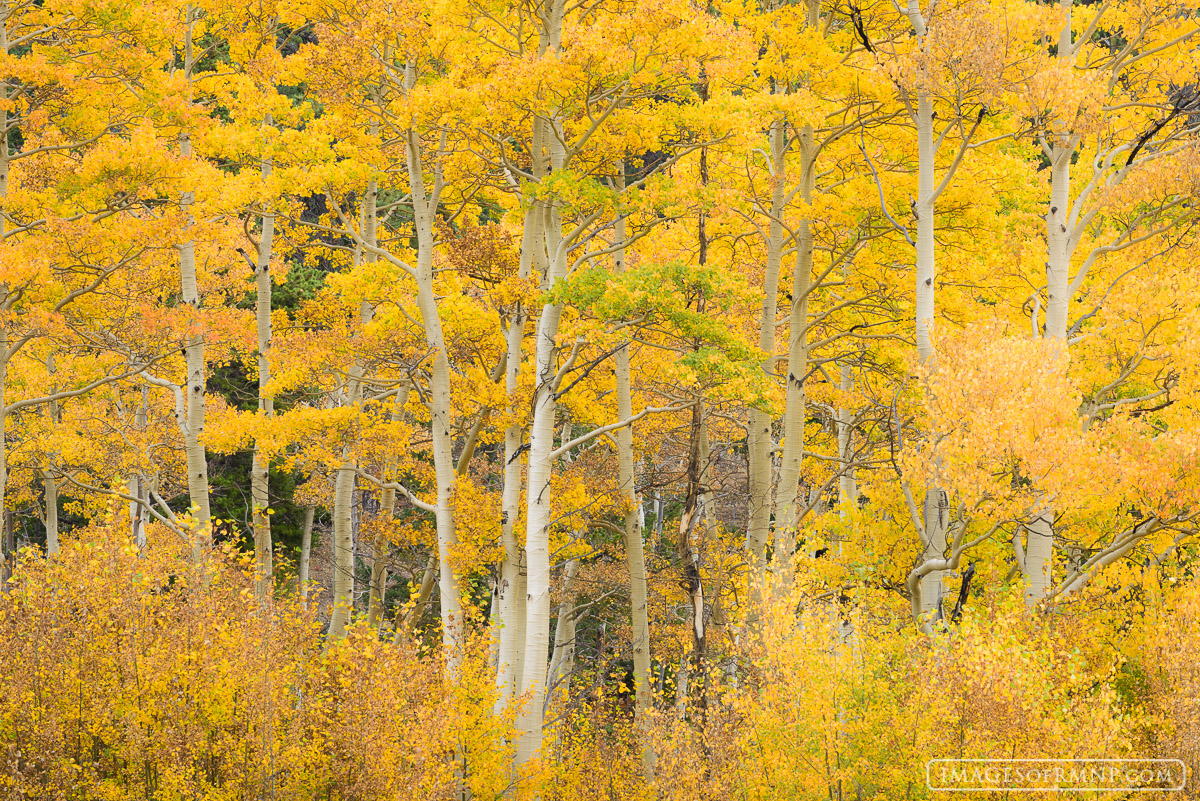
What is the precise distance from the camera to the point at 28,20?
12.5 meters

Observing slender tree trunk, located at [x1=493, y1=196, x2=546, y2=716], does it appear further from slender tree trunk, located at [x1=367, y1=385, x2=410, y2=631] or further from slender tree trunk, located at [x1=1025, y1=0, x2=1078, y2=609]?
slender tree trunk, located at [x1=1025, y1=0, x2=1078, y2=609]

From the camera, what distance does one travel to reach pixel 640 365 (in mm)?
14711

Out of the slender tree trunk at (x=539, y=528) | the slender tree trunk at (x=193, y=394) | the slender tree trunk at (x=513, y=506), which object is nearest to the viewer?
the slender tree trunk at (x=539, y=528)

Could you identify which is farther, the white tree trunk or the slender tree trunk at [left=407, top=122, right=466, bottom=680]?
the white tree trunk

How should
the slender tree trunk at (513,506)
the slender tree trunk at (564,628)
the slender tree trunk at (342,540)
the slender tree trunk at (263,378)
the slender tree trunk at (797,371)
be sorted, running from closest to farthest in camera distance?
1. the slender tree trunk at (513,506)
2. the slender tree trunk at (797,371)
3. the slender tree trunk at (263,378)
4. the slender tree trunk at (342,540)
5. the slender tree trunk at (564,628)

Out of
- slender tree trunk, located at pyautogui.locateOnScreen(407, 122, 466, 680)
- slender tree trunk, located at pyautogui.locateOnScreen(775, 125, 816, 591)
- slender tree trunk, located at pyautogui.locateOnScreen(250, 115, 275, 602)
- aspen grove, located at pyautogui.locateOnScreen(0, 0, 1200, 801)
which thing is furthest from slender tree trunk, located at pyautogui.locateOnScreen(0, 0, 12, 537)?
slender tree trunk, located at pyautogui.locateOnScreen(775, 125, 816, 591)

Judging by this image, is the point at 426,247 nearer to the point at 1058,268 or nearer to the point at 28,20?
the point at 28,20

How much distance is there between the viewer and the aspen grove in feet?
26.9

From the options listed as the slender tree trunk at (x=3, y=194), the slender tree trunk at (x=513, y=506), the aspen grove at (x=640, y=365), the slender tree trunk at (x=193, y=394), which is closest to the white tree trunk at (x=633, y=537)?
the aspen grove at (x=640, y=365)

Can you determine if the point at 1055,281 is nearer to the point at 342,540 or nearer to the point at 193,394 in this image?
the point at 342,540

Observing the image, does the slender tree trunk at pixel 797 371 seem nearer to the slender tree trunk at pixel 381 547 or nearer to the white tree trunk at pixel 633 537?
the white tree trunk at pixel 633 537

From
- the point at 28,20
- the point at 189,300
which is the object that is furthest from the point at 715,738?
the point at 28,20

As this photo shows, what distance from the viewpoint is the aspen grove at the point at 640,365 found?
820cm

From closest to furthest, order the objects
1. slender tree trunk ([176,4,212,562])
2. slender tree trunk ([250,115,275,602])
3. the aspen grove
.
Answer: the aspen grove → slender tree trunk ([176,4,212,562]) → slender tree trunk ([250,115,275,602])
